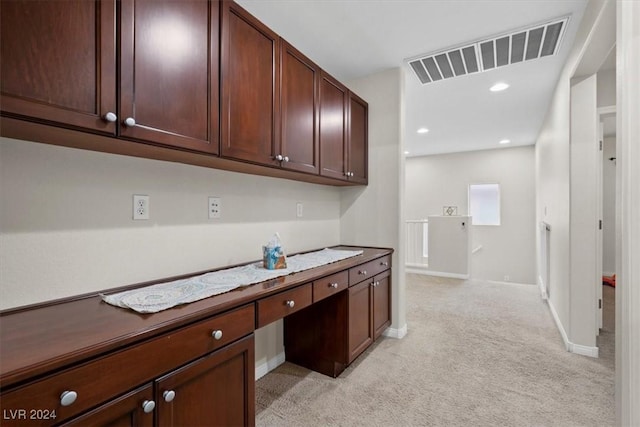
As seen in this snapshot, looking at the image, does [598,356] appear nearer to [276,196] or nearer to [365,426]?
[365,426]

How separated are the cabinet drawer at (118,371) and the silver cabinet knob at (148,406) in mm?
66

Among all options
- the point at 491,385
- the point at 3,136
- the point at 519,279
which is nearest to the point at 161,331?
the point at 3,136

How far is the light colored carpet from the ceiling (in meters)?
2.57

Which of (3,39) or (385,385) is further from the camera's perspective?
(385,385)

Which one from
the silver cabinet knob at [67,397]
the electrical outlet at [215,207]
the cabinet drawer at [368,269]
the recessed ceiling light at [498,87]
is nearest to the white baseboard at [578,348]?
the cabinet drawer at [368,269]

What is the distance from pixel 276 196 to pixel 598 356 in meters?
Result: 2.92

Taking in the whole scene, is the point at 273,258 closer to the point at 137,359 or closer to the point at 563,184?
the point at 137,359

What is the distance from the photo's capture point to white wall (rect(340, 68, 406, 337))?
9.07 feet

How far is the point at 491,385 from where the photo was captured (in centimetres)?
201

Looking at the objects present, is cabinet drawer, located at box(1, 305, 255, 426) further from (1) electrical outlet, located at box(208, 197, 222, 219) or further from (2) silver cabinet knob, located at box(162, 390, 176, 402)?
(1) electrical outlet, located at box(208, 197, 222, 219)

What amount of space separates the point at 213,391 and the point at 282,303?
470 millimetres

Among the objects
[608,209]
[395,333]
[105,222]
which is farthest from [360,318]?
[608,209]

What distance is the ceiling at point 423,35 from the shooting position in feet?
6.31

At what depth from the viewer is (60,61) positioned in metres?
0.93
